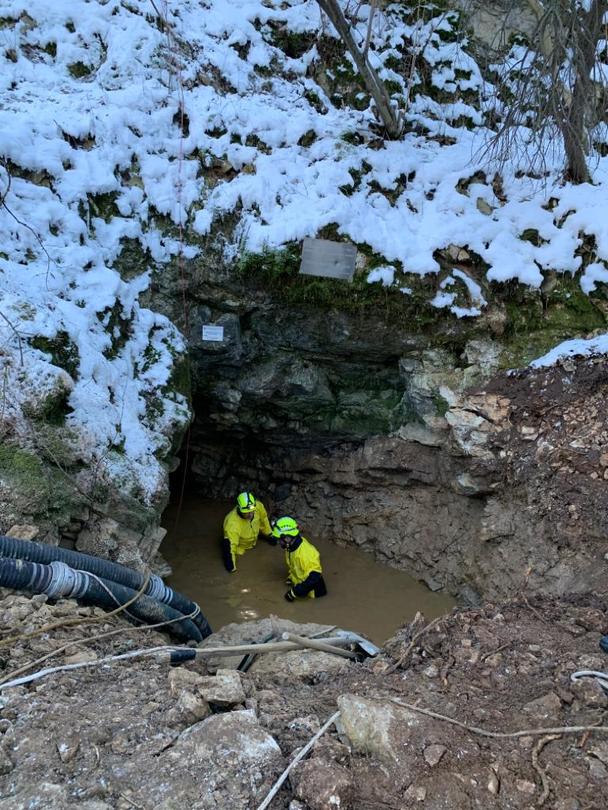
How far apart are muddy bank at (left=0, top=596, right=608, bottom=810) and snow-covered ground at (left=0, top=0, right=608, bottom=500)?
226cm

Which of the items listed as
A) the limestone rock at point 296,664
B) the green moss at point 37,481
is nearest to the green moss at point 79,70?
the green moss at point 37,481

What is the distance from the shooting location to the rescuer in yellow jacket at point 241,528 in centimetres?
680

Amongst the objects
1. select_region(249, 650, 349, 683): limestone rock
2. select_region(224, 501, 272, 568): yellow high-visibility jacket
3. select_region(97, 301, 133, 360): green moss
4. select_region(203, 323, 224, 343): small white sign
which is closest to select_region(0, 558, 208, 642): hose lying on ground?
select_region(249, 650, 349, 683): limestone rock

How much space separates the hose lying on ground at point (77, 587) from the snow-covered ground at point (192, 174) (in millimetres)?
1170

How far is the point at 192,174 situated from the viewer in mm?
6453

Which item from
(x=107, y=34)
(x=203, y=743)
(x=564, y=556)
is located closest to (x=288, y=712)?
(x=203, y=743)

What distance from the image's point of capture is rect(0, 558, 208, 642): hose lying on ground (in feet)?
10.9

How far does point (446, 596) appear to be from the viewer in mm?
6430

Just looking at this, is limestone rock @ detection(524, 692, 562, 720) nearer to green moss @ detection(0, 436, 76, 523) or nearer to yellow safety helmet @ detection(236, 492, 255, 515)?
green moss @ detection(0, 436, 76, 523)

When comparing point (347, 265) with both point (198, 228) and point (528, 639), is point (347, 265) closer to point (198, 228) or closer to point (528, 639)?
point (198, 228)

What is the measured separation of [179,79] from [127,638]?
6.32 meters

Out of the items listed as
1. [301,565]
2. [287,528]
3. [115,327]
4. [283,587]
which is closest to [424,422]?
[287,528]

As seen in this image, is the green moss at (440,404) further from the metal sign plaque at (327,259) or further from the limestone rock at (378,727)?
the limestone rock at (378,727)

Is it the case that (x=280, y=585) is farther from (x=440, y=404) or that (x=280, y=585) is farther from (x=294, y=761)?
(x=294, y=761)
